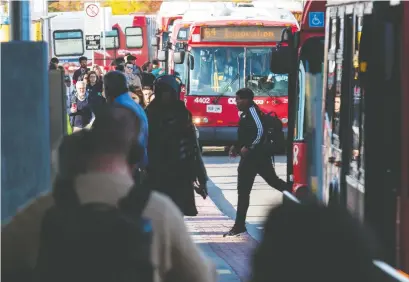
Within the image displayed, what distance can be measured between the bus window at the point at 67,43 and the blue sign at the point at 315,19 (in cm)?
4176

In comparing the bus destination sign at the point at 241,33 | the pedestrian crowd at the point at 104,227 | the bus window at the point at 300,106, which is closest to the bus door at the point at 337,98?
the bus window at the point at 300,106

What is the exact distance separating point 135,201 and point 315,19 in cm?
931

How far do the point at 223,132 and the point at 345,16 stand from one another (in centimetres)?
1539

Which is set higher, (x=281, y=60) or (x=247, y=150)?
(x=281, y=60)

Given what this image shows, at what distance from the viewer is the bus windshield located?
80.7 ft

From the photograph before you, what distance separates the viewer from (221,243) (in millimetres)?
13039

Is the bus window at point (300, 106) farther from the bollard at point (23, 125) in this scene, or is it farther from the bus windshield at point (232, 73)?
the bus windshield at point (232, 73)

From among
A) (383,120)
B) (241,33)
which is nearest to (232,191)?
(241,33)

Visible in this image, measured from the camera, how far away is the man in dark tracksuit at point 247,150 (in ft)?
43.9

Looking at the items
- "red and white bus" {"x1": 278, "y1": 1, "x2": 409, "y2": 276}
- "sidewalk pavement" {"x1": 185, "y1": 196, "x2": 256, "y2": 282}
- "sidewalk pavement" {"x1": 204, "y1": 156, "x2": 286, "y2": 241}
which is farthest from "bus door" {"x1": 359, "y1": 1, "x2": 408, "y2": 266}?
"sidewalk pavement" {"x1": 204, "y1": 156, "x2": 286, "y2": 241}

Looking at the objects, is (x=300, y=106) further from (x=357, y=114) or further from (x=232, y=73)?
(x=232, y=73)

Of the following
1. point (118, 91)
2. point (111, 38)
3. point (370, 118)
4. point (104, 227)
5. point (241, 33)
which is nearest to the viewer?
point (104, 227)

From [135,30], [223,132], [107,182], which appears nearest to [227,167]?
[223,132]

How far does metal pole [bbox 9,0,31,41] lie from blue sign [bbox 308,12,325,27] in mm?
6186
